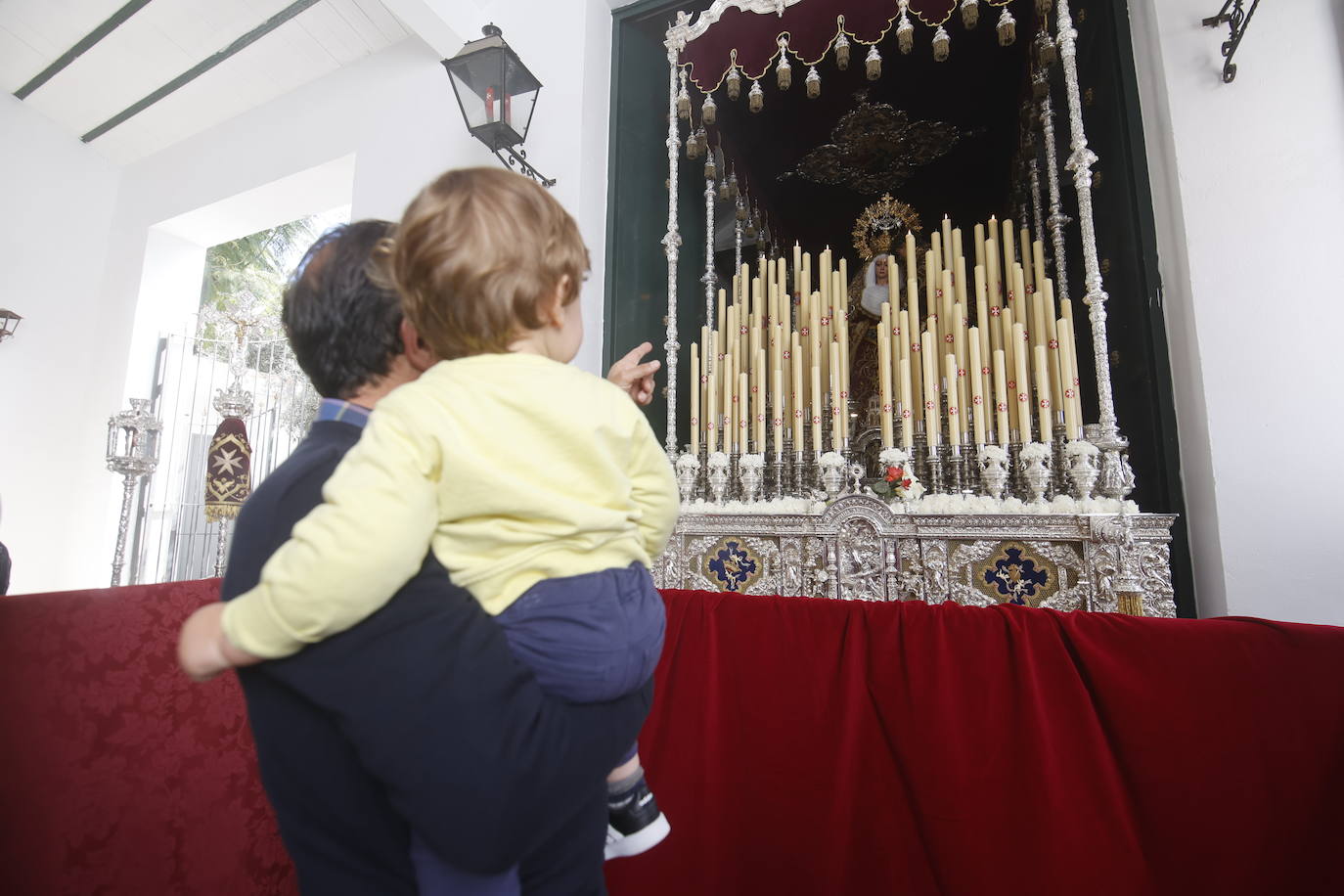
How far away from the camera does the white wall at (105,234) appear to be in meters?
3.42

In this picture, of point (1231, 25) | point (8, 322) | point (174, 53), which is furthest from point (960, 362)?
point (8, 322)

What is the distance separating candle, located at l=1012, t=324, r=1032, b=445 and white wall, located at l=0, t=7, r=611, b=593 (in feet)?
7.49

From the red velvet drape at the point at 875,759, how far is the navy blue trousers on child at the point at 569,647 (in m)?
0.82

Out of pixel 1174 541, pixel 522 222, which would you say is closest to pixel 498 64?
pixel 522 222

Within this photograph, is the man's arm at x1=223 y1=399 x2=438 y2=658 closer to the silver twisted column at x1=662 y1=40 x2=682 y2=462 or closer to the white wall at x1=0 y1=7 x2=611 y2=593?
the silver twisted column at x1=662 y1=40 x2=682 y2=462

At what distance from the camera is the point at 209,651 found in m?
0.44

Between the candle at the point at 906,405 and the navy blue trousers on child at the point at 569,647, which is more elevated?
the candle at the point at 906,405

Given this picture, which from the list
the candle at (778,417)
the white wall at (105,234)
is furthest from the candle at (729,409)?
the white wall at (105,234)

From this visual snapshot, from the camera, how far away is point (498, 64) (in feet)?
8.35

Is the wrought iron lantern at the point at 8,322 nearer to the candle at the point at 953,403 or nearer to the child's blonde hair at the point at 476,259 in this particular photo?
the child's blonde hair at the point at 476,259

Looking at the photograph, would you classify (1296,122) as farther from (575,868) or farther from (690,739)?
(575,868)

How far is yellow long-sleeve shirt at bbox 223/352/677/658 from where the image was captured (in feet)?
1.39

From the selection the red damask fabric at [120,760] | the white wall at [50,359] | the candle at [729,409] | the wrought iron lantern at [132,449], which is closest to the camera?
the red damask fabric at [120,760]

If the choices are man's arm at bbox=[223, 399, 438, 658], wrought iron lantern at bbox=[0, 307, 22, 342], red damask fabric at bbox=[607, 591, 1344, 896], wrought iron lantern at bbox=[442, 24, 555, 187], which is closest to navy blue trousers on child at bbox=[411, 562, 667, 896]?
man's arm at bbox=[223, 399, 438, 658]
